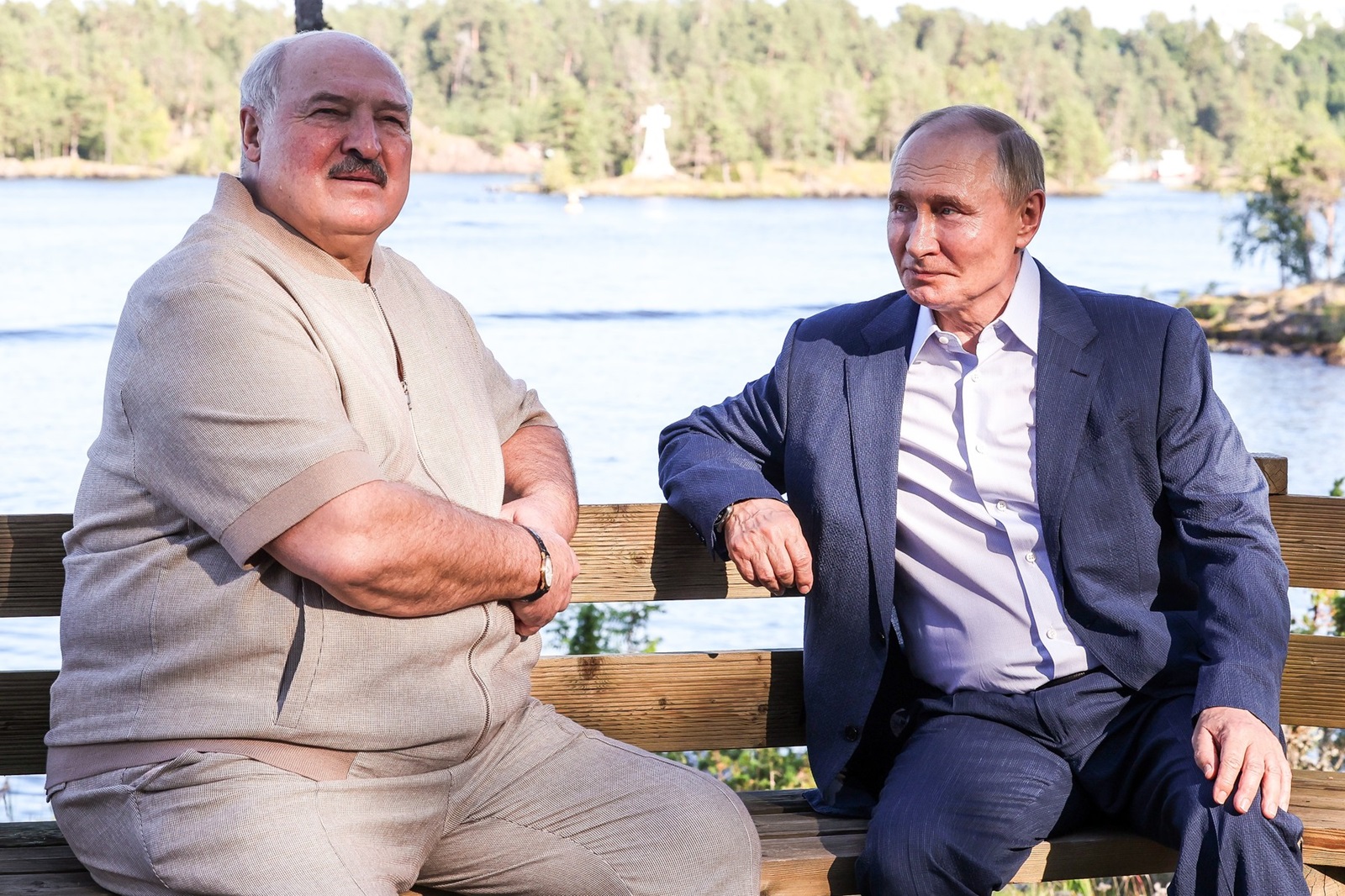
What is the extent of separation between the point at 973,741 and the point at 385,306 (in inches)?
49.3

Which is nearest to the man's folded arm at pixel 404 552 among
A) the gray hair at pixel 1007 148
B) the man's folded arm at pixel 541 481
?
the man's folded arm at pixel 541 481

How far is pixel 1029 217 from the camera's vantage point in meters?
2.70

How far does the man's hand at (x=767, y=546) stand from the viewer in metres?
2.43

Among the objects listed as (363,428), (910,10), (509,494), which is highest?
(910,10)

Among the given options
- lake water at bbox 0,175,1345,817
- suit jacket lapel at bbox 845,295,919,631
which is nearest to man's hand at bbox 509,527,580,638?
suit jacket lapel at bbox 845,295,919,631

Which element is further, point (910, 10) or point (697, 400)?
point (910, 10)

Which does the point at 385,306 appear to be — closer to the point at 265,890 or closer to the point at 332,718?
the point at 332,718

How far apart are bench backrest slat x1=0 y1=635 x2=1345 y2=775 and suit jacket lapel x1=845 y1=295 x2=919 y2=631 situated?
13.2 inches

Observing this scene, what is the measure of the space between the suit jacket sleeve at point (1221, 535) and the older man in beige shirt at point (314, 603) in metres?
0.84

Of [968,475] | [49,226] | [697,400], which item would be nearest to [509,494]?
[968,475]

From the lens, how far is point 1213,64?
78312 mm

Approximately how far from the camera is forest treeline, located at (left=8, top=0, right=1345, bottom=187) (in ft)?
217

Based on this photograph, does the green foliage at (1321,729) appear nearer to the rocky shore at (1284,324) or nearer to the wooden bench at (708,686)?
the wooden bench at (708,686)

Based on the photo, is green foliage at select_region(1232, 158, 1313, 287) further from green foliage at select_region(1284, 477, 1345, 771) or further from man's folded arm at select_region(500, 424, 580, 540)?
man's folded arm at select_region(500, 424, 580, 540)
